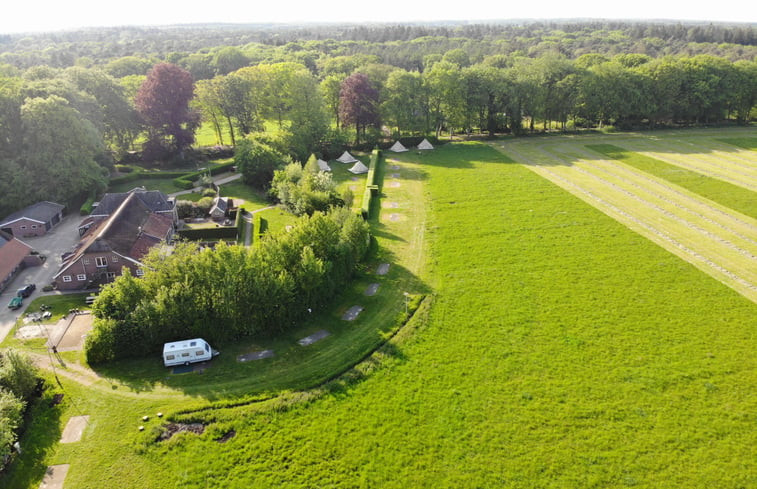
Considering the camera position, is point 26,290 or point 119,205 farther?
point 119,205

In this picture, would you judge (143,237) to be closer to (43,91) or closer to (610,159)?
(43,91)

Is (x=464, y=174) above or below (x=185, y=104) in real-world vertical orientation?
below

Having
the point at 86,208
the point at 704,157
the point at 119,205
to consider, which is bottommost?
the point at 86,208

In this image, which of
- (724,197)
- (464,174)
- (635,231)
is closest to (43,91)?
(464,174)

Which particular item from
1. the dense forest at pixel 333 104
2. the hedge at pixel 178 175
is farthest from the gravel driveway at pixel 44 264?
the hedge at pixel 178 175

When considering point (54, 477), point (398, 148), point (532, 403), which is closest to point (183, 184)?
point (398, 148)

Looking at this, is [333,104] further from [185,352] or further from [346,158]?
[185,352]

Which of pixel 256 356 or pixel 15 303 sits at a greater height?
pixel 15 303
